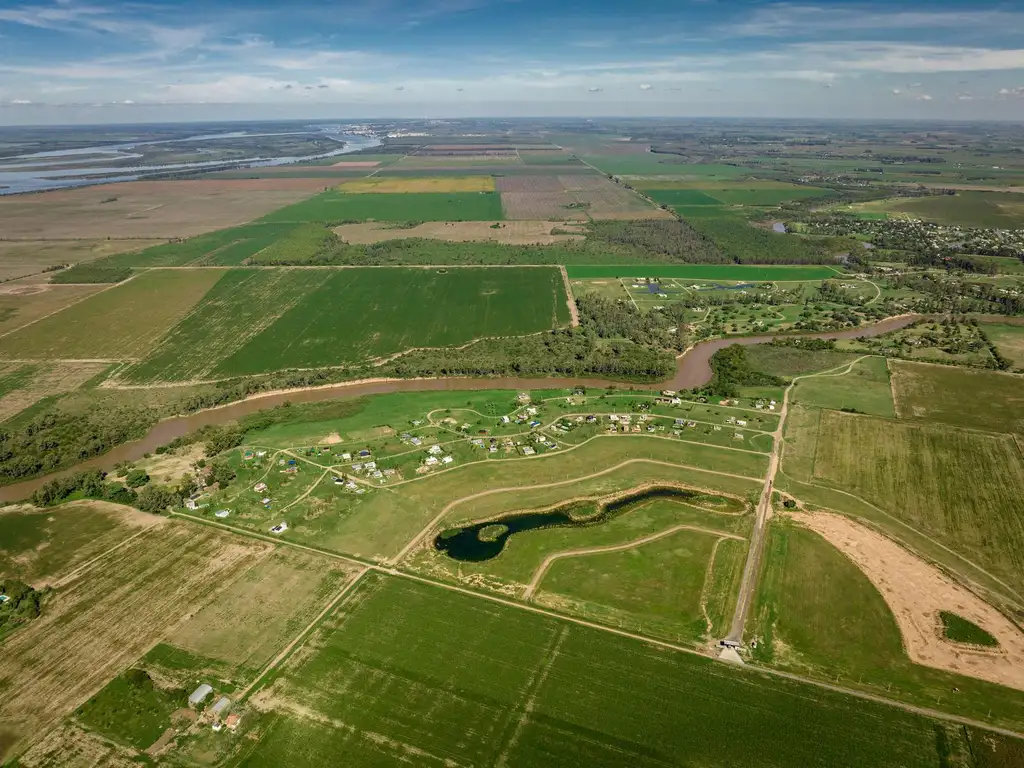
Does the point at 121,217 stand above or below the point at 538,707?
above

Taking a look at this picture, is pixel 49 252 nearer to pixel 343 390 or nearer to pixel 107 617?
pixel 343 390

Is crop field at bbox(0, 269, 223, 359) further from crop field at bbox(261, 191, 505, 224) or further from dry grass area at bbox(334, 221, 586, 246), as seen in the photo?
crop field at bbox(261, 191, 505, 224)


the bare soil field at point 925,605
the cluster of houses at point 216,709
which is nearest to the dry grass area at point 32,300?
the cluster of houses at point 216,709

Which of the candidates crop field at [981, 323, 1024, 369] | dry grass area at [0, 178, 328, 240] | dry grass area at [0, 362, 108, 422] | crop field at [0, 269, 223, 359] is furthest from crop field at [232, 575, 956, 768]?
dry grass area at [0, 178, 328, 240]

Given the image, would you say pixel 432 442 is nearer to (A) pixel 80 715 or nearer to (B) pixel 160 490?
(B) pixel 160 490

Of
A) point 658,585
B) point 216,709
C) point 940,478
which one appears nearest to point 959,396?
point 940,478

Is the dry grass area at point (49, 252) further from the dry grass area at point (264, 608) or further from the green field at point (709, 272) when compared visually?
the dry grass area at point (264, 608)

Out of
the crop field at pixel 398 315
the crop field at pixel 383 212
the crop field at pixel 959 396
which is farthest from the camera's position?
the crop field at pixel 383 212
